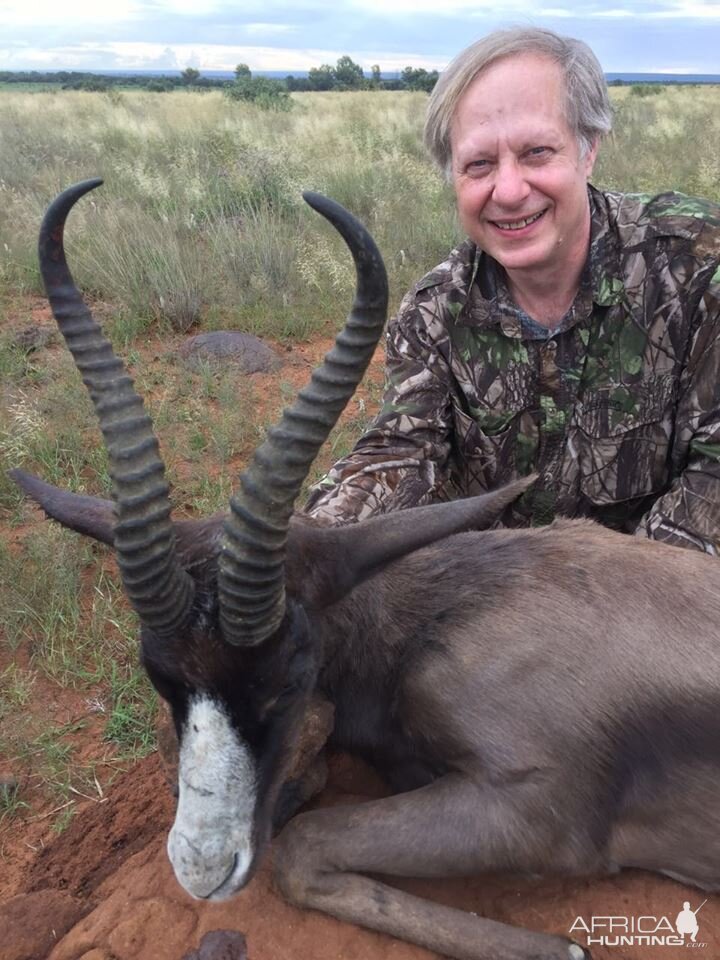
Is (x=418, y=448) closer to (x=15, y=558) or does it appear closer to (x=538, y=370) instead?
(x=538, y=370)

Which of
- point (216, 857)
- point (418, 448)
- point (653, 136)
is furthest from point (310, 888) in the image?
point (653, 136)

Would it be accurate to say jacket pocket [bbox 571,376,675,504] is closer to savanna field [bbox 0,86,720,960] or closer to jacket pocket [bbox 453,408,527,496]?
jacket pocket [bbox 453,408,527,496]

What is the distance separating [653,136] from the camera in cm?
1794

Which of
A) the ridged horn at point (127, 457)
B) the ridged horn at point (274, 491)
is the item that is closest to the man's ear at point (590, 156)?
the ridged horn at point (274, 491)

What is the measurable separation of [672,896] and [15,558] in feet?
12.6

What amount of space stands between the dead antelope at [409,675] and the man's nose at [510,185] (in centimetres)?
154

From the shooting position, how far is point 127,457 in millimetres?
2412

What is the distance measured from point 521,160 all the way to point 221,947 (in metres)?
3.36

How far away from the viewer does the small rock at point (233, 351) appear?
25.8 feet

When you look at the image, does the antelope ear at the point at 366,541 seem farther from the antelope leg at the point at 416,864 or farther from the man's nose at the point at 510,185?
the man's nose at the point at 510,185

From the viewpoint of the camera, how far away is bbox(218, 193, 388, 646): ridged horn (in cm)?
239

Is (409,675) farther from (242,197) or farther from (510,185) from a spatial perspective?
(242,197)

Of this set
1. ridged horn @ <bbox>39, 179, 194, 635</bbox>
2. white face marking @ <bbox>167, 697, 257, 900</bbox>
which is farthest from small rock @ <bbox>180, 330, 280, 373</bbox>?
white face marking @ <bbox>167, 697, 257, 900</bbox>

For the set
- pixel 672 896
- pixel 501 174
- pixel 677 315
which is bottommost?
pixel 672 896
